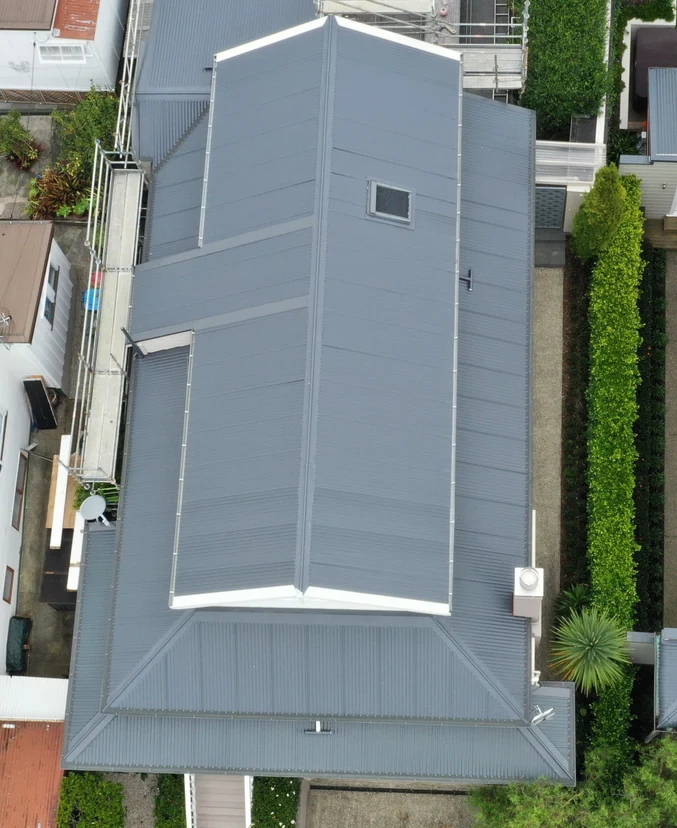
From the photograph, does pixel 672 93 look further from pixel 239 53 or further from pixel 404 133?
pixel 239 53

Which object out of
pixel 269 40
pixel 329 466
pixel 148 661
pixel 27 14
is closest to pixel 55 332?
pixel 27 14

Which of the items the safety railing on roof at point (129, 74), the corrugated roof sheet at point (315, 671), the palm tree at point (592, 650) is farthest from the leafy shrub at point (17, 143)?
the palm tree at point (592, 650)

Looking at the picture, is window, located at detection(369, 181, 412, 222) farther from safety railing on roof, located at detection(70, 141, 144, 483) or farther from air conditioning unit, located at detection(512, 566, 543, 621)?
air conditioning unit, located at detection(512, 566, 543, 621)

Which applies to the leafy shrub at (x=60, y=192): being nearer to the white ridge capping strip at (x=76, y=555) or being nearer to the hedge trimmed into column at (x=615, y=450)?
→ the white ridge capping strip at (x=76, y=555)

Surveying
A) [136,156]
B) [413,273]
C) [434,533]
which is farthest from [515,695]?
[136,156]

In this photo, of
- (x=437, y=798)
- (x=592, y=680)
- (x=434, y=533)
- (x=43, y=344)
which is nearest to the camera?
(x=434, y=533)

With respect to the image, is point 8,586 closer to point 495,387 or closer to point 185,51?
point 495,387
